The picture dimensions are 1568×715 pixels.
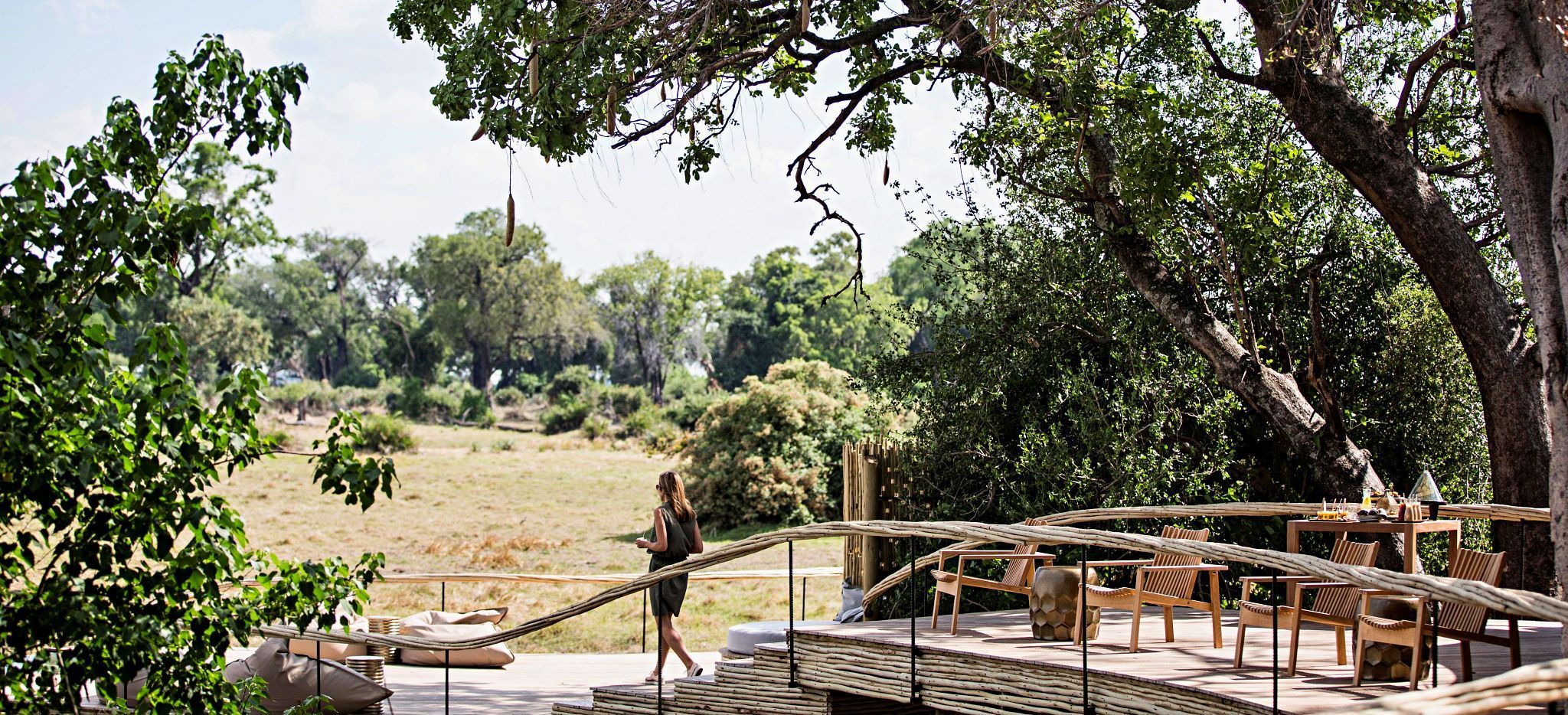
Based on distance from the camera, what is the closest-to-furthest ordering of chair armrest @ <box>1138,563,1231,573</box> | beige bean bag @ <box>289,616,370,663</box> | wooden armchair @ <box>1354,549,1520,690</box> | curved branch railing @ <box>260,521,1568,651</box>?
curved branch railing @ <box>260,521,1568,651</box> < wooden armchair @ <box>1354,549,1520,690</box> < chair armrest @ <box>1138,563,1231,573</box> < beige bean bag @ <box>289,616,370,663</box>

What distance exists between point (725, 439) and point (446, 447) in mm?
16625

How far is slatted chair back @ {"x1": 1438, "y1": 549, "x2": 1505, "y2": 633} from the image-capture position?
5.05 m

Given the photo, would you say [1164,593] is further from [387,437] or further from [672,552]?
[387,437]

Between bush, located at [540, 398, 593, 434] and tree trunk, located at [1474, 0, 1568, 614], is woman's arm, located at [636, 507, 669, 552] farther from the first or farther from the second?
bush, located at [540, 398, 593, 434]

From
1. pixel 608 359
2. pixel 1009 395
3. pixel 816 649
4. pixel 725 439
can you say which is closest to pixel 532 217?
pixel 608 359

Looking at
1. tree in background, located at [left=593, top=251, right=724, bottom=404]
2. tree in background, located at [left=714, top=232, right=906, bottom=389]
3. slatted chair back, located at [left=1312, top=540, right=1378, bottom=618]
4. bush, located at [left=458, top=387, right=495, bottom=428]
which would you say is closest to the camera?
slatted chair back, located at [left=1312, top=540, right=1378, bottom=618]

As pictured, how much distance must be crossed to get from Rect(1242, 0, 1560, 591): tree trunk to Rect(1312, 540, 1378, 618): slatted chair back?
316 centimetres

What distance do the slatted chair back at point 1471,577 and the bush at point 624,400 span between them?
130 ft

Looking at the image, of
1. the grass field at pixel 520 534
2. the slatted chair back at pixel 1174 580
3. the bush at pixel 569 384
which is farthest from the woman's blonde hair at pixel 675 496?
the bush at pixel 569 384

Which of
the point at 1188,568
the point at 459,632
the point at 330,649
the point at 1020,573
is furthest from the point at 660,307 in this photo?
the point at 1188,568

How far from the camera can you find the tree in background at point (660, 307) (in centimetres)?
5522

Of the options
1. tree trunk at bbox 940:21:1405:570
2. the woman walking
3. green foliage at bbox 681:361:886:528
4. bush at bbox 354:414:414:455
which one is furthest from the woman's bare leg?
bush at bbox 354:414:414:455

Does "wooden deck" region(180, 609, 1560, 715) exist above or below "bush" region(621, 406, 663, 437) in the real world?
below

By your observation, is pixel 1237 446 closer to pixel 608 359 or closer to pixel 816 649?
pixel 816 649
